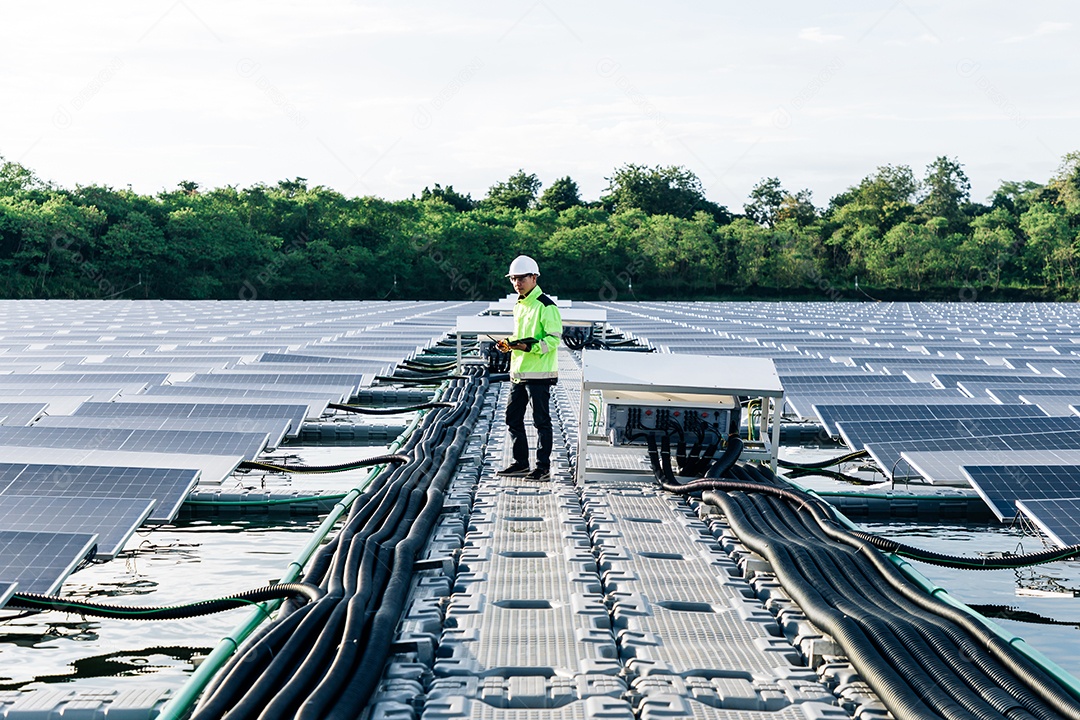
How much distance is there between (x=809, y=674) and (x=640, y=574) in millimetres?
1693

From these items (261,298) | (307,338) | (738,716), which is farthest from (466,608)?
(261,298)

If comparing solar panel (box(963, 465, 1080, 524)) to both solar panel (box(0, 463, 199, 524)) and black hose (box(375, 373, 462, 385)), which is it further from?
black hose (box(375, 373, 462, 385))

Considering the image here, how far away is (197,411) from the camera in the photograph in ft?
39.9

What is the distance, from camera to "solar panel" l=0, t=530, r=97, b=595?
21.2 feet

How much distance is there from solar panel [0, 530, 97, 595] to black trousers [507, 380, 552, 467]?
11.8ft

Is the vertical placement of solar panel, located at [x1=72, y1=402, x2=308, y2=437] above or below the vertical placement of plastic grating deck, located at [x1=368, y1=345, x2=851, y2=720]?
above

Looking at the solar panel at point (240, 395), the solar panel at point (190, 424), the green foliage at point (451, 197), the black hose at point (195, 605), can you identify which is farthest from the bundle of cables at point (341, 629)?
the green foliage at point (451, 197)

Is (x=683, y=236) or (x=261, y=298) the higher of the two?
(x=683, y=236)

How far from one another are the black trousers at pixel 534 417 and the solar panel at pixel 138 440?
275 centimetres

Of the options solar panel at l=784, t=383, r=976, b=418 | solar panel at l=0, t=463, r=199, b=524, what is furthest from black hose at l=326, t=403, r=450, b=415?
solar panel at l=0, t=463, r=199, b=524

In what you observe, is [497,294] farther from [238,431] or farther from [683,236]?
[238,431]

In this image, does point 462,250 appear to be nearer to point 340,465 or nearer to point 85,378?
point 85,378

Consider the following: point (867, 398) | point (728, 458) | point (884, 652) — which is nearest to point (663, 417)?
point (728, 458)

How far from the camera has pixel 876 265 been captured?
2852 inches
